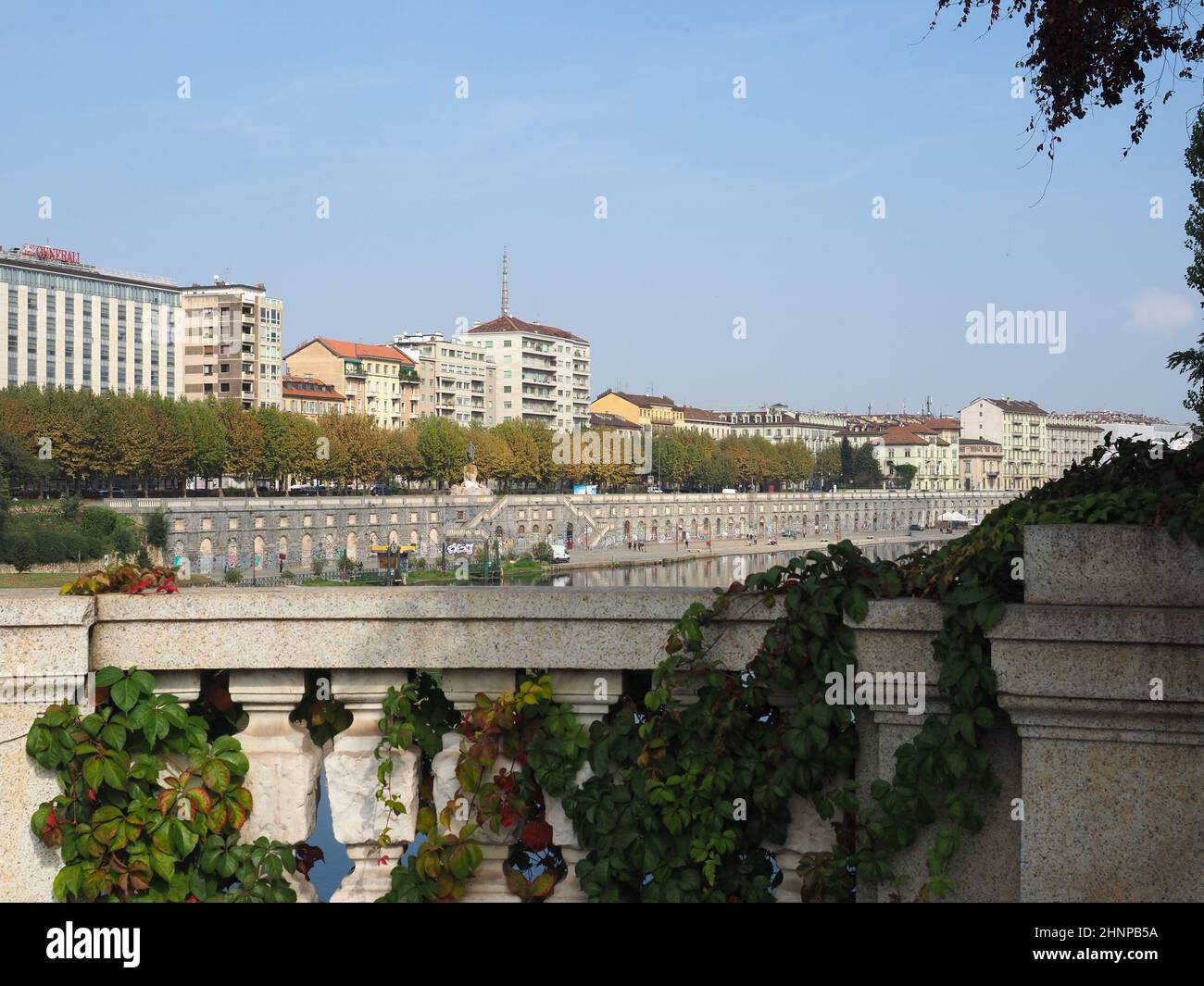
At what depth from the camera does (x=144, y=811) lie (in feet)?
14.3

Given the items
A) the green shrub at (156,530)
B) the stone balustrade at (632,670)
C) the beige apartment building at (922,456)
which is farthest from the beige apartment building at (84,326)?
the stone balustrade at (632,670)

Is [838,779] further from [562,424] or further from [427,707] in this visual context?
[562,424]

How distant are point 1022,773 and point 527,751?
161 cm

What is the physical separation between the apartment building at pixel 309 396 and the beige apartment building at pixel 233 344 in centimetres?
244

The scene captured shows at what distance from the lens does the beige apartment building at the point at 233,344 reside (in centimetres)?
11494

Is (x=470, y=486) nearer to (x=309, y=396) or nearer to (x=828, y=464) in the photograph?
(x=309, y=396)

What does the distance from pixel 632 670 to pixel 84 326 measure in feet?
392

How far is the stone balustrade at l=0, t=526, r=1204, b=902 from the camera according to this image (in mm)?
4016

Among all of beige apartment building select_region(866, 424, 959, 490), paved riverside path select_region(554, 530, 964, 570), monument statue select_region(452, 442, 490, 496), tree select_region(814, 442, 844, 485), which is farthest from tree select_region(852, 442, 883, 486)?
monument statue select_region(452, 442, 490, 496)

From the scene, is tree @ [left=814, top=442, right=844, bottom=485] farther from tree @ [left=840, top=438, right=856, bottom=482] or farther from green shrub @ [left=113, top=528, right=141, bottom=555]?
green shrub @ [left=113, top=528, right=141, bottom=555]

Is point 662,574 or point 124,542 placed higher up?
point 124,542

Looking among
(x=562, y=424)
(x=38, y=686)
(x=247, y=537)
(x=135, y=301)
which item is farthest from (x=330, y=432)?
(x=38, y=686)

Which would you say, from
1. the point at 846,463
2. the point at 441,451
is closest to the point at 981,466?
the point at 846,463

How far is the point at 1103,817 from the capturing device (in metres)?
4.06
